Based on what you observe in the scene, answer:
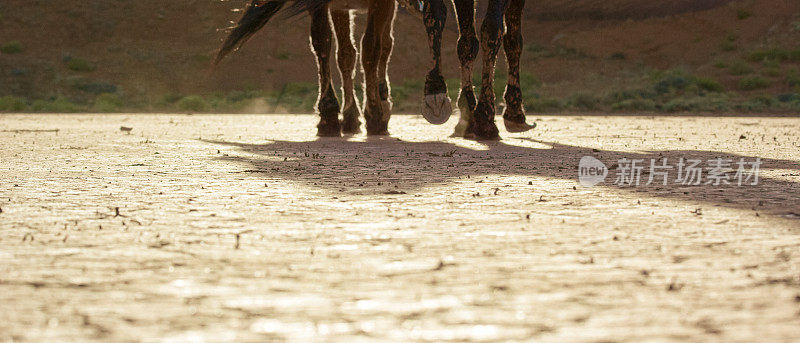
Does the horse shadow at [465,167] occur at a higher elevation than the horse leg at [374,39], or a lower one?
lower

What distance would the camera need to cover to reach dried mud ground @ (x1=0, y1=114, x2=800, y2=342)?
2.20 metres

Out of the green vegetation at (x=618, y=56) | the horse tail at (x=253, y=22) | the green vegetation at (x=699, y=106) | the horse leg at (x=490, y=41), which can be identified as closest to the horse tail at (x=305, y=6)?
the horse tail at (x=253, y=22)

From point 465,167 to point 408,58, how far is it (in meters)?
42.3

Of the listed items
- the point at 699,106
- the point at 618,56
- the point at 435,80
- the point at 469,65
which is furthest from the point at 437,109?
the point at 618,56

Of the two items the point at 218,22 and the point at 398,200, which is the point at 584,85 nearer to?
the point at 218,22

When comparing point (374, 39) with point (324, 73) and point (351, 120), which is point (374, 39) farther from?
point (351, 120)

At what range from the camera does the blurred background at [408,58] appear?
29.4m

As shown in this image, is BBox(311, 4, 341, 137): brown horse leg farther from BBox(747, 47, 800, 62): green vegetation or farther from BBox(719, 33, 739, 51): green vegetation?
BBox(719, 33, 739, 51): green vegetation

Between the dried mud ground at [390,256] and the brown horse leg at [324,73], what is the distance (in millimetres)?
3451

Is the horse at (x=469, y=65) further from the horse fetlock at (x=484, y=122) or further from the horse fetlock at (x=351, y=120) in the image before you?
the horse fetlock at (x=351, y=120)

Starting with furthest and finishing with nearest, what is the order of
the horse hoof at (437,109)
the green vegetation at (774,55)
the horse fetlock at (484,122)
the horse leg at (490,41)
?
the green vegetation at (774,55) < the horse fetlock at (484,122) < the horse hoof at (437,109) < the horse leg at (490,41)

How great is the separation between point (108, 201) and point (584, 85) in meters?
33.1

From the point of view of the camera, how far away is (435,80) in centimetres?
866

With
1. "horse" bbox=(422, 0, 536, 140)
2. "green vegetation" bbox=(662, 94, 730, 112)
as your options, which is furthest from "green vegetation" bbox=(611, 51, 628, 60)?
"horse" bbox=(422, 0, 536, 140)
